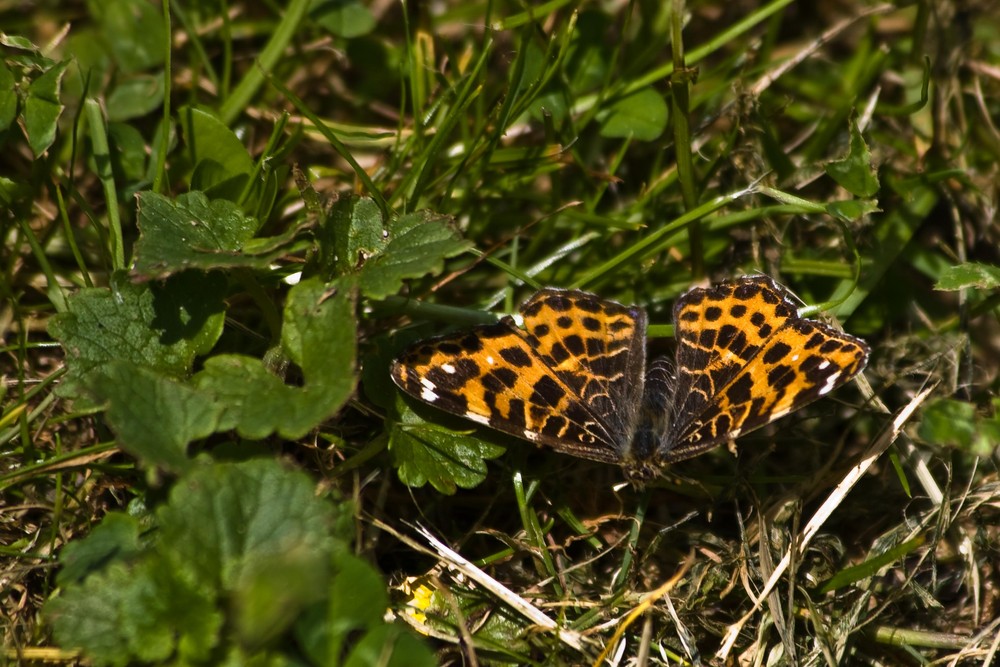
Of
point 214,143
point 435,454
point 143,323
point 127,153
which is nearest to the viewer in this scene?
point 143,323

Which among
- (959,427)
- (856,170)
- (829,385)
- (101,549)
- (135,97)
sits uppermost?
(856,170)

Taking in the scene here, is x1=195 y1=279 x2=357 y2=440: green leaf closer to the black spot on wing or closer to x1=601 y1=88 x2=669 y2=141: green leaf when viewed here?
the black spot on wing

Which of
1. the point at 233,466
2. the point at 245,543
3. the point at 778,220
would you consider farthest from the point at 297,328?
the point at 778,220

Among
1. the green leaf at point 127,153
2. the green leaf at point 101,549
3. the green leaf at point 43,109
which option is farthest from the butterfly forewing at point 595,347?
the green leaf at point 43,109

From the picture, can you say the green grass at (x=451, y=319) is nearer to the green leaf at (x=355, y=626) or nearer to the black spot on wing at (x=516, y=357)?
the green leaf at (x=355, y=626)

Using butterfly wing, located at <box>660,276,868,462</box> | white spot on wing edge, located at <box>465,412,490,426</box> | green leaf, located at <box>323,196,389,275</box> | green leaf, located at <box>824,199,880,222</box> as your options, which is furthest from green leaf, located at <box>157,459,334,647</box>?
green leaf, located at <box>824,199,880,222</box>

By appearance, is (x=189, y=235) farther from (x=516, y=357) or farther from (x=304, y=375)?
(x=516, y=357)

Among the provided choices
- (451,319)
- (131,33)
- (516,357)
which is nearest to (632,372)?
(516,357)
